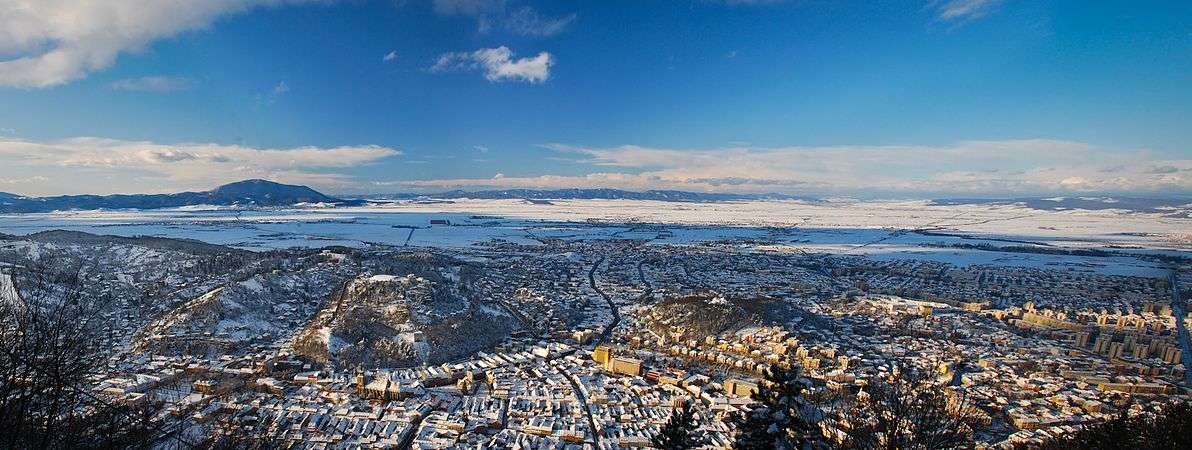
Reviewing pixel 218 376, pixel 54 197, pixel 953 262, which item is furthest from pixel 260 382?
pixel 54 197

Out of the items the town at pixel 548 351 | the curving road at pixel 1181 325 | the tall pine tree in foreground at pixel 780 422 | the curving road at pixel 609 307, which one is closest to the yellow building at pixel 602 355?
the town at pixel 548 351

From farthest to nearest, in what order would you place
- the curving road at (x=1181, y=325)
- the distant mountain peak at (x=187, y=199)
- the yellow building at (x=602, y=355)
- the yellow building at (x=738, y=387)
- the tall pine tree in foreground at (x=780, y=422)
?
the distant mountain peak at (x=187, y=199)
the curving road at (x=1181, y=325)
the yellow building at (x=602, y=355)
the yellow building at (x=738, y=387)
the tall pine tree in foreground at (x=780, y=422)

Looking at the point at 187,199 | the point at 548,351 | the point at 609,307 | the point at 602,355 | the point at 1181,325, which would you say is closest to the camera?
the point at 602,355

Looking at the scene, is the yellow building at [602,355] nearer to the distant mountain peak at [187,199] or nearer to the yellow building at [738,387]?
the yellow building at [738,387]

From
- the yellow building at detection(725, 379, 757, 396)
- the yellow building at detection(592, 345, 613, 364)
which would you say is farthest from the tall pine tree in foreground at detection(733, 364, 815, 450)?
the yellow building at detection(592, 345, 613, 364)

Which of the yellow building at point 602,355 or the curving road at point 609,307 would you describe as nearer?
the yellow building at point 602,355

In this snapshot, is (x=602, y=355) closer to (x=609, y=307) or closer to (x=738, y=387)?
(x=738, y=387)

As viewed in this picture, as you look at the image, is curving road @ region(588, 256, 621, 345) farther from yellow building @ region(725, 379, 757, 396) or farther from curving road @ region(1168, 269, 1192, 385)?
curving road @ region(1168, 269, 1192, 385)

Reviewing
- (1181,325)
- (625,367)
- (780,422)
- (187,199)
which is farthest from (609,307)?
(187,199)

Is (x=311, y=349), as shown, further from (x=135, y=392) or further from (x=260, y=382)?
(x=135, y=392)

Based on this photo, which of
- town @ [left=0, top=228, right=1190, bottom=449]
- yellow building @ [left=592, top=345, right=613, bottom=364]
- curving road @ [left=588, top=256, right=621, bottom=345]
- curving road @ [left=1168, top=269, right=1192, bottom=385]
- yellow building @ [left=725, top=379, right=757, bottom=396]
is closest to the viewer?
town @ [left=0, top=228, right=1190, bottom=449]

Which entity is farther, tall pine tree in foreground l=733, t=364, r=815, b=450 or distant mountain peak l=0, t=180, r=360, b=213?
distant mountain peak l=0, t=180, r=360, b=213
